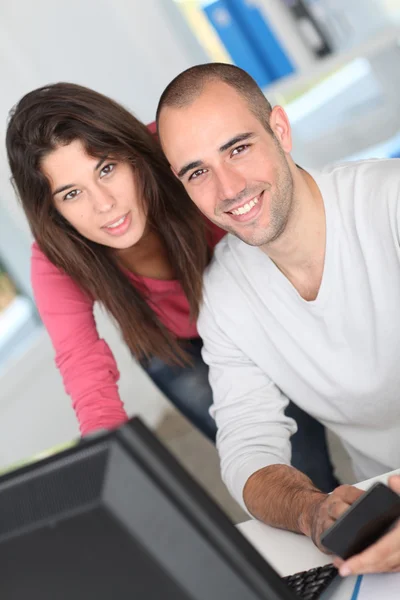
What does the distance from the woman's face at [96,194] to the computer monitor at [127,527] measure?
102 centimetres

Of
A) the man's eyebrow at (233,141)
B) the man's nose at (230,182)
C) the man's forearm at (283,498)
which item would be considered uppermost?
the man's eyebrow at (233,141)

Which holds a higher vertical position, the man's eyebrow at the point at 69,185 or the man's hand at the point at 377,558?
the man's eyebrow at the point at 69,185

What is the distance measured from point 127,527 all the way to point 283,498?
0.60m

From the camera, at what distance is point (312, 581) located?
948mm

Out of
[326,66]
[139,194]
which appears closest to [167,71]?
[326,66]

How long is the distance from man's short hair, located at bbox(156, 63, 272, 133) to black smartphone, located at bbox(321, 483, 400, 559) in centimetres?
79

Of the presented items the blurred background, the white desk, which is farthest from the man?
the blurred background

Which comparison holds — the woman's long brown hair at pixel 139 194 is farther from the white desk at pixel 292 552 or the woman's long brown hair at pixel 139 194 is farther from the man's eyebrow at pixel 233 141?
the white desk at pixel 292 552

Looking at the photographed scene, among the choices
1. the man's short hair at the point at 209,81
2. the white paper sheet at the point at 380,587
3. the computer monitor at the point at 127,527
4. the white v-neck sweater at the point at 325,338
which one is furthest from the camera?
the man's short hair at the point at 209,81

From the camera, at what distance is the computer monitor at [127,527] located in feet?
1.87

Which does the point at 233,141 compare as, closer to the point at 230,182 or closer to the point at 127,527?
the point at 230,182

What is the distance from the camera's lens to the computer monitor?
1.87ft

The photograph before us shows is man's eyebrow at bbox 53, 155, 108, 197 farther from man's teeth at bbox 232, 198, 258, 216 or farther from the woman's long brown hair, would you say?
man's teeth at bbox 232, 198, 258, 216

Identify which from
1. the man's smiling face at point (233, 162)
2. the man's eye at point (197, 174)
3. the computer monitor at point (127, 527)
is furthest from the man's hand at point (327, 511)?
the man's eye at point (197, 174)
